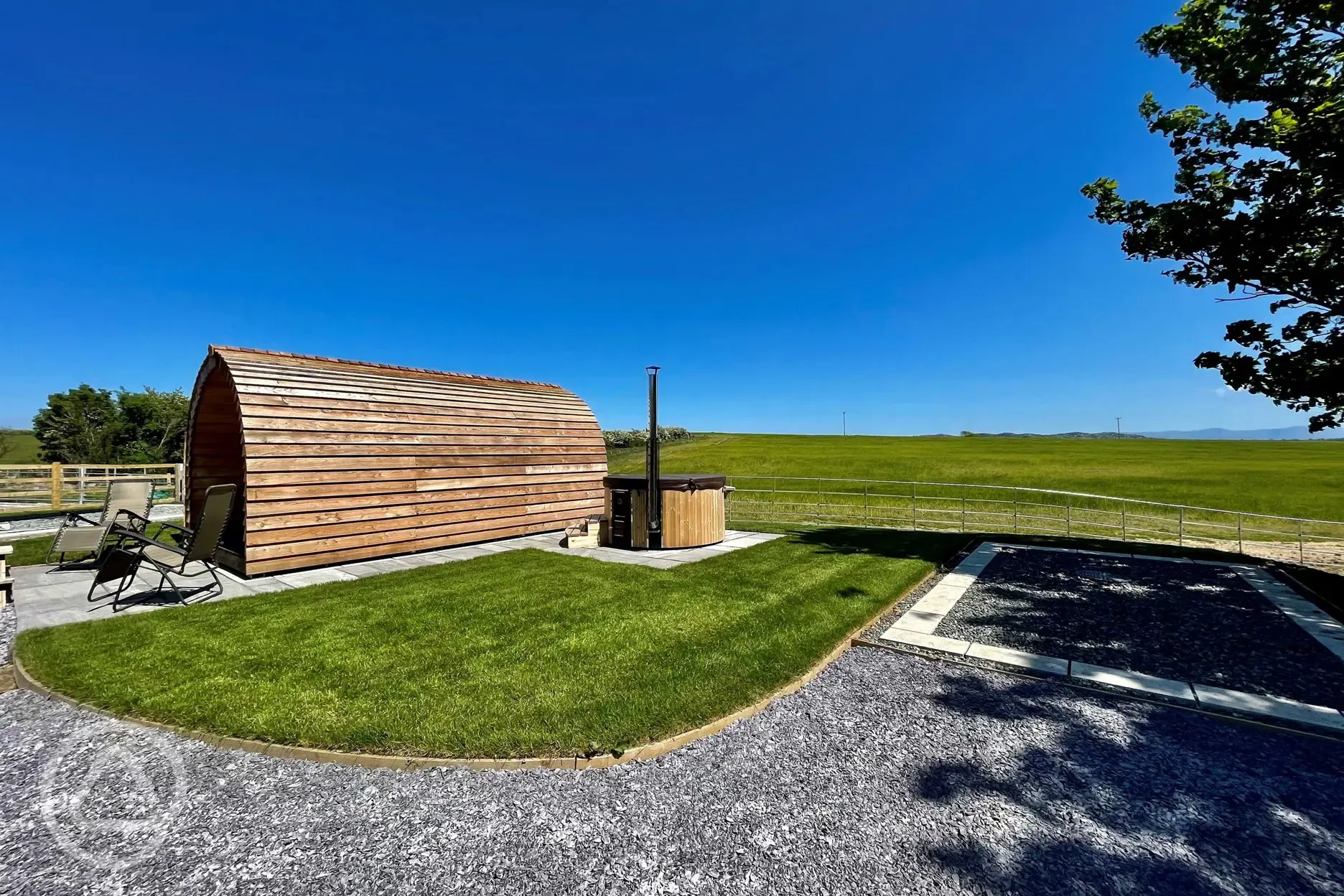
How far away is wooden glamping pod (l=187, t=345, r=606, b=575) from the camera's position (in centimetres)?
771

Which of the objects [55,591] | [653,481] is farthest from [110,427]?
Answer: [653,481]

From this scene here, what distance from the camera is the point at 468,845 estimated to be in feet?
8.21

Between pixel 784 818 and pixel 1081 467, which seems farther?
pixel 1081 467

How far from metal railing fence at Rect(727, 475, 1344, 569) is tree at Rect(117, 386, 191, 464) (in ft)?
138

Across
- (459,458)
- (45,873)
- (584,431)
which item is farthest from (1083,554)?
(45,873)

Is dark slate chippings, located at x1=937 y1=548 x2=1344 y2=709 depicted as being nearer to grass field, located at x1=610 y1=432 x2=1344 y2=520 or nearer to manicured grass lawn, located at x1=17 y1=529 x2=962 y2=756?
manicured grass lawn, located at x1=17 y1=529 x2=962 y2=756

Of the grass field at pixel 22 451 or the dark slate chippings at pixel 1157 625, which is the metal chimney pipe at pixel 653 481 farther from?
the grass field at pixel 22 451

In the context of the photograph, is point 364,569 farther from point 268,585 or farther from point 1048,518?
point 1048,518

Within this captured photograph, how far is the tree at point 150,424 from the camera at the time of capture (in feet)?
125

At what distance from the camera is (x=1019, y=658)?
15.6ft

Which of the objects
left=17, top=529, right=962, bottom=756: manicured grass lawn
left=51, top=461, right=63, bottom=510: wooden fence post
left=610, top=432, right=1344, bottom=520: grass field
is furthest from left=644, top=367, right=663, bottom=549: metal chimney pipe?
left=610, top=432, right=1344, bottom=520: grass field

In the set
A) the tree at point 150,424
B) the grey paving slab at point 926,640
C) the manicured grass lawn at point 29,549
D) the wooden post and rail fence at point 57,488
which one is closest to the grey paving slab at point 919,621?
the grey paving slab at point 926,640

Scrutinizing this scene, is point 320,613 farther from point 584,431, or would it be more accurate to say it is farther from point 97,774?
point 584,431

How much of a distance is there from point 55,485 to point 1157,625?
27.0 metres
